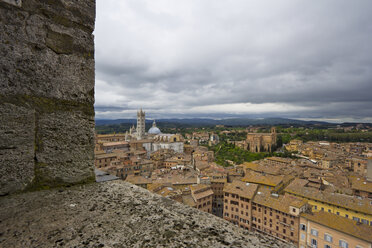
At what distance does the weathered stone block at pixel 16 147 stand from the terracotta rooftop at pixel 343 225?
19.9 m

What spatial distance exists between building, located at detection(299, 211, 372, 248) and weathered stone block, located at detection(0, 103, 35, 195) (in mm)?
19870

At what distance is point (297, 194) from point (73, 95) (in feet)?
84.1

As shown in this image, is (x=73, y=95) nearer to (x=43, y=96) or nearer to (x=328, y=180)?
(x=43, y=96)

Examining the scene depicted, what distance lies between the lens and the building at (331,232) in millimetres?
13780

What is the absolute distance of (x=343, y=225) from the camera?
14.7 metres

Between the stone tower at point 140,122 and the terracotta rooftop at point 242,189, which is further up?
the stone tower at point 140,122

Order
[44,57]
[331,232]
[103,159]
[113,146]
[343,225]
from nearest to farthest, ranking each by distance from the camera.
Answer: [44,57], [343,225], [331,232], [103,159], [113,146]

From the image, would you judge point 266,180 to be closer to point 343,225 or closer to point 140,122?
point 343,225

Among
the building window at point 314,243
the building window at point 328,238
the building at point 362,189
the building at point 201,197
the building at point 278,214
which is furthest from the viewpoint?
the building at point 362,189

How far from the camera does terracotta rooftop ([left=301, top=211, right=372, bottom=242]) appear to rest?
1368cm

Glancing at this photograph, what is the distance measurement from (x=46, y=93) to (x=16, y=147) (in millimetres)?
557

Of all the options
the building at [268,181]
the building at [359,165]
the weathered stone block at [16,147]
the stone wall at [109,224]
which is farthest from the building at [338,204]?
the weathered stone block at [16,147]

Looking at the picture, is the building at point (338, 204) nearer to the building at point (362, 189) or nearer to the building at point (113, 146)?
the building at point (362, 189)

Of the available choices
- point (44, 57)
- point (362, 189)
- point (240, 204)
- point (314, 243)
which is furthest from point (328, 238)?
point (44, 57)
